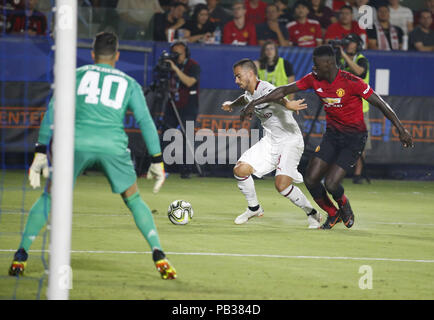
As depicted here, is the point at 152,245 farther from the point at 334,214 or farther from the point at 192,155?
the point at 192,155

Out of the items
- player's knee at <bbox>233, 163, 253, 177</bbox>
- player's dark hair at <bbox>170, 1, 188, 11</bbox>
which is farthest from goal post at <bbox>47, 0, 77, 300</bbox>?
player's dark hair at <bbox>170, 1, 188, 11</bbox>

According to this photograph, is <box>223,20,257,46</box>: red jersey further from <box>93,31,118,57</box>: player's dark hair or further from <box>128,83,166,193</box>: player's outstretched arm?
<box>128,83,166,193</box>: player's outstretched arm

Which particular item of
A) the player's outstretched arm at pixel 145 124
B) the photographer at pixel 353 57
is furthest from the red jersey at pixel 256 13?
the player's outstretched arm at pixel 145 124

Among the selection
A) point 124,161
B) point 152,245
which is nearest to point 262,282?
point 152,245

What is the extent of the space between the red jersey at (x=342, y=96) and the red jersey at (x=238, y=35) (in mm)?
7511

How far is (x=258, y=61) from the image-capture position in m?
14.8

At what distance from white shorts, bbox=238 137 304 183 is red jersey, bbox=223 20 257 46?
23.8 ft

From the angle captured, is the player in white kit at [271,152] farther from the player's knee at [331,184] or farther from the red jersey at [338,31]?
the red jersey at [338,31]

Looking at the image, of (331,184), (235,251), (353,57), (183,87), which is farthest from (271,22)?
(235,251)

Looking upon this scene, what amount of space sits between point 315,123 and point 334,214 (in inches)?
239

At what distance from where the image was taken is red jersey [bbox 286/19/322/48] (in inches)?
659

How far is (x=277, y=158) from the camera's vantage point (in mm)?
9781

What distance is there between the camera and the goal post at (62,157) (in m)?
5.03

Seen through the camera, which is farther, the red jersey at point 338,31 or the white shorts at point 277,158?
the red jersey at point 338,31
